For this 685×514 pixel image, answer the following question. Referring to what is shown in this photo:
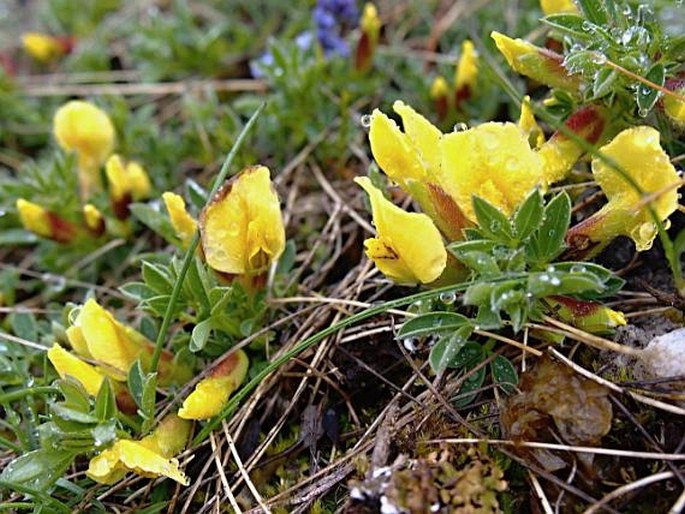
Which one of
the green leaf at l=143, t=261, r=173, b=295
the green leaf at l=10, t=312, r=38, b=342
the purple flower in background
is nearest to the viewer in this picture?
the green leaf at l=143, t=261, r=173, b=295

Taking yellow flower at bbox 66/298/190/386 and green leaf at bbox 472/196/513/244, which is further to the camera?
yellow flower at bbox 66/298/190/386

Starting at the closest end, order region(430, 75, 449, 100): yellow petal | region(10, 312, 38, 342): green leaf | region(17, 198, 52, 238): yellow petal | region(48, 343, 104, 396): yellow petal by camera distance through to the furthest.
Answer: region(48, 343, 104, 396): yellow petal, region(10, 312, 38, 342): green leaf, region(17, 198, 52, 238): yellow petal, region(430, 75, 449, 100): yellow petal

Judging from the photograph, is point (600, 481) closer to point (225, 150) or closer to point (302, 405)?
point (302, 405)

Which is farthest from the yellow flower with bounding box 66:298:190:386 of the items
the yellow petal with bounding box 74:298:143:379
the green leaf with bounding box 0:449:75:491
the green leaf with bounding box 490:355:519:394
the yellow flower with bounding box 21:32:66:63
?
the yellow flower with bounding box 21:32:66:63

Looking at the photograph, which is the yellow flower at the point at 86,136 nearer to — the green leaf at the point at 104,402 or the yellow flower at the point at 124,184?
the yellow flower at the point at 124,184

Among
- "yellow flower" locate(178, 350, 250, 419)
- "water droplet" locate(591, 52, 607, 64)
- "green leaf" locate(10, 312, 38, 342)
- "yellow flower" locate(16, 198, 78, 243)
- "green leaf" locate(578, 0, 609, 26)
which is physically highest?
"yellow flower" locate(16, 198, 78, 243)

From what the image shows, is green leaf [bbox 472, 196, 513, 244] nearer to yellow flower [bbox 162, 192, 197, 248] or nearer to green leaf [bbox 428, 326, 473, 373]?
green leaf [bbox 428, 326, 473, 373]
